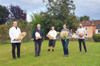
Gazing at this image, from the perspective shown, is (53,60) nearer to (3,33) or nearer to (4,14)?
(3,33)

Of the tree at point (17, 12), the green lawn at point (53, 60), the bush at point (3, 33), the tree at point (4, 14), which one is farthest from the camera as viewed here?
the tree at point (4, 14)

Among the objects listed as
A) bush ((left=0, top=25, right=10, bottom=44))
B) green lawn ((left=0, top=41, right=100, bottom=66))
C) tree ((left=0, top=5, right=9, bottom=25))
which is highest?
tree ((left=0, top=5, right=9, bottom=25))

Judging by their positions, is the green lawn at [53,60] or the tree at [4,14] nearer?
the green lawn at [53,60]

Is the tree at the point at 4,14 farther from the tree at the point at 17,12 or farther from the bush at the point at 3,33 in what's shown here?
the bush at the point at 3,33

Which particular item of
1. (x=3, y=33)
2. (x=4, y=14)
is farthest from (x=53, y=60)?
(x=4, y=14)

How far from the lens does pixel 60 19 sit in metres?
38.6

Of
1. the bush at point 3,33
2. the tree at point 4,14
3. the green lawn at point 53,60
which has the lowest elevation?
the green lawn at point 53,60

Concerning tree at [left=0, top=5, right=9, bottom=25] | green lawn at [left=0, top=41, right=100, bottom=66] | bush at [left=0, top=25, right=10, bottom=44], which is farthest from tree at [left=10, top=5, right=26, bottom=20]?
green lawn at [left=0, top=41, right=100, bottom=66]

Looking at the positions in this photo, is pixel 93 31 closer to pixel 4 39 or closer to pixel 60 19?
pixel 60 19

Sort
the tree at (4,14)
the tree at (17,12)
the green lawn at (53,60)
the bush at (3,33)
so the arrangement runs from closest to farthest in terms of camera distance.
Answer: the green lawn at (53,60), the bush at (3,33), the tree at (17,12), the tree at (4,14)

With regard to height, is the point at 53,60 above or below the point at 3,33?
below

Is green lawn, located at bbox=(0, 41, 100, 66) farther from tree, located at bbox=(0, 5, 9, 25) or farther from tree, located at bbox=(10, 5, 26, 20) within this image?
tree, located at bbox=(0, 5, 9, 25)

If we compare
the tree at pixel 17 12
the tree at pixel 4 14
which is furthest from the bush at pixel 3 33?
the tree at pixel 4 14

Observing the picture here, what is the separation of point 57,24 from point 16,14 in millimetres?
14896
